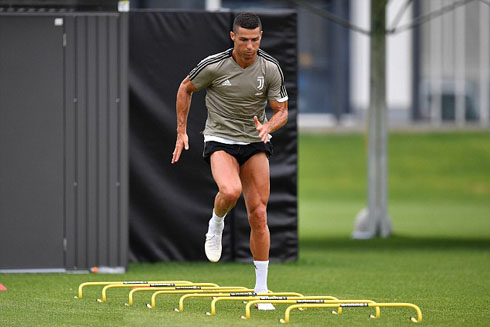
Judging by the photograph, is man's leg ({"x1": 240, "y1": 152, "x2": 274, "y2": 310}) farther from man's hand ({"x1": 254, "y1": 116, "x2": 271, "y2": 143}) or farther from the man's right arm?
the man's right arm

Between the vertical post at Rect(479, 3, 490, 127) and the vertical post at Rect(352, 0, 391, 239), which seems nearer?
the vertical post at Rect(352, 0, 391, 239)

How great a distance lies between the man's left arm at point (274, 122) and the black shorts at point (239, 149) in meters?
0.24

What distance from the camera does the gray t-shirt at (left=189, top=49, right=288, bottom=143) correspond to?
29.1 feet

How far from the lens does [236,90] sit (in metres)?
8.88

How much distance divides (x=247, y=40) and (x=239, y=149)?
90 cm

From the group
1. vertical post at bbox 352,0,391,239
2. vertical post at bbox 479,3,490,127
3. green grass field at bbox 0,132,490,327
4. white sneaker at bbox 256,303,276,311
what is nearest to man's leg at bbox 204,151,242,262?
white sneaker at bbox 256,303,276,311

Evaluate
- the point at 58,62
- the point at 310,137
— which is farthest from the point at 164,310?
the point at 310,137

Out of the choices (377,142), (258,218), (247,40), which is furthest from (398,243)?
(247,40)

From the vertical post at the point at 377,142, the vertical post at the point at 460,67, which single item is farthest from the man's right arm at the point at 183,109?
the vertical post at the point at 460,67

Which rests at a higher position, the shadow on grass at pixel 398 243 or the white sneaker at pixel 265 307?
the white sneaker at pixel 265 307

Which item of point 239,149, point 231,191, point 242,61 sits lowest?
point 231,191

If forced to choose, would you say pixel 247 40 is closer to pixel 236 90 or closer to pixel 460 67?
pixel 236 90

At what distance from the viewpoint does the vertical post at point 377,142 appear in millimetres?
17766

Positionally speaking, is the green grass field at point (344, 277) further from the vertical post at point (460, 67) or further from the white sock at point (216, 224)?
the vertical post at point (460, 67)
